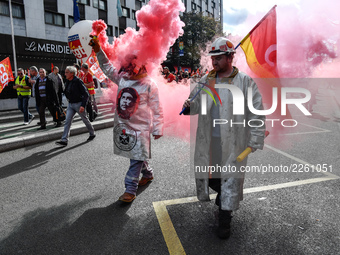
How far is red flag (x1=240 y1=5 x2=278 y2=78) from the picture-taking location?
3.96m

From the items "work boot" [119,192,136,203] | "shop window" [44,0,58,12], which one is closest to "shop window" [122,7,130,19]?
"shop window" [44,0,58,12]

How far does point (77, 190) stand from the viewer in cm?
397

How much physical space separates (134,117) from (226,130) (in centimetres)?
131

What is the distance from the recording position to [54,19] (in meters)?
23.0

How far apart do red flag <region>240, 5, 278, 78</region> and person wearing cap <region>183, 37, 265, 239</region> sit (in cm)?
131

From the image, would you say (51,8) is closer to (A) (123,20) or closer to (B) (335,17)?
(A) (123,20)

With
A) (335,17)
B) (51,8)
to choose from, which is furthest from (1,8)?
(335,17)

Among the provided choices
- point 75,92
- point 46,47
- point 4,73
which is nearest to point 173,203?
point 75,92

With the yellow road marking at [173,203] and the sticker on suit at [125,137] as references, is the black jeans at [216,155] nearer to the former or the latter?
the yellow road marking at [173,203]

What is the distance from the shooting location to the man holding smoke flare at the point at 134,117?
357 cm

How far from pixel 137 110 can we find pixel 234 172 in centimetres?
149

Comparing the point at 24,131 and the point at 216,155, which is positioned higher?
the point at 216,155

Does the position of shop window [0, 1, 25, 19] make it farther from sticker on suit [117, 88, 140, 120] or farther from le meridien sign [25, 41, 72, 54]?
sticker on suit [117, 88, 140, 120]

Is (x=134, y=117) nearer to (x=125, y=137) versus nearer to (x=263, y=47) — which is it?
(x=125, y=137)
